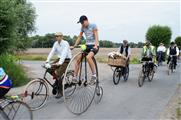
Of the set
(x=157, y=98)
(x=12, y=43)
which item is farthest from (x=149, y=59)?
(x=12, y=43)

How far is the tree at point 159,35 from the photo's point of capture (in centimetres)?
5309

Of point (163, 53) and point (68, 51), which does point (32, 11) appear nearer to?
point (163, 53)

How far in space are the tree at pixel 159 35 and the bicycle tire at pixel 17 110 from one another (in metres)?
46.2

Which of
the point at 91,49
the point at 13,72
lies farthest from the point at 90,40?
the point at 13,72

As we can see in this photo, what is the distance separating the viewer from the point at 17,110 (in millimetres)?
7359

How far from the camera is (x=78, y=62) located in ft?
33.1

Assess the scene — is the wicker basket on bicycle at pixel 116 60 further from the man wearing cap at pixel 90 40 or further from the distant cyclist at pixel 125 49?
the man wearing cap at pixel 90 40

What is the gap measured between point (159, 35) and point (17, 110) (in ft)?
156

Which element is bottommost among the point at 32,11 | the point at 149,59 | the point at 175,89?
the point at 175,89

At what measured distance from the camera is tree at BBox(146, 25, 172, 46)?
5309cm

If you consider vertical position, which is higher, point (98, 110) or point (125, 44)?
point (125, 44)

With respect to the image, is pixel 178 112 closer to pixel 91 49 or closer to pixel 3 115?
pixel 91 49

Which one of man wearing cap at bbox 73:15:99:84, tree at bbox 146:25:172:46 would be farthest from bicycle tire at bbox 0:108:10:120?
tree at bbox 146:25:172:46

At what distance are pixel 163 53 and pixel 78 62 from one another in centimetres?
2359
